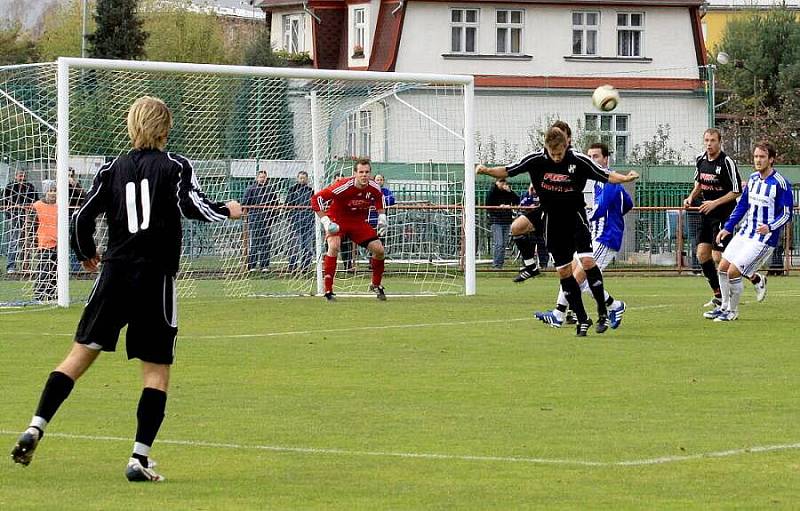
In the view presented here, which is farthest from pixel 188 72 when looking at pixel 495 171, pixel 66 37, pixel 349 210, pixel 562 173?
pixel 66 37

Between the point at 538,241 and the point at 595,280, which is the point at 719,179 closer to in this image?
the point at 595,280

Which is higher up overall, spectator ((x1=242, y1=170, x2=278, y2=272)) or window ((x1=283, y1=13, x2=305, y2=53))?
window ((x1=283, y1=13, x2=305, y2=53))

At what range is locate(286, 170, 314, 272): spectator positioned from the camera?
2491 centimetres

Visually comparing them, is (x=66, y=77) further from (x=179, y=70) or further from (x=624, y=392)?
(x=624, y=392)

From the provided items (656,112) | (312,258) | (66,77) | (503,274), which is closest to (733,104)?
(656,112)

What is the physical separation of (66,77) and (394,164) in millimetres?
11033

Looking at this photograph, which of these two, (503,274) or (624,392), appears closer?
(624,392)

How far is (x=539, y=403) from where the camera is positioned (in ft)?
36.2

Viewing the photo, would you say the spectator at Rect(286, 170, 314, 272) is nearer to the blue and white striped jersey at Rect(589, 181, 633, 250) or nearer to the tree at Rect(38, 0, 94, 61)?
the blue and white striped jersey at Rect(589, 181, 633, 250)

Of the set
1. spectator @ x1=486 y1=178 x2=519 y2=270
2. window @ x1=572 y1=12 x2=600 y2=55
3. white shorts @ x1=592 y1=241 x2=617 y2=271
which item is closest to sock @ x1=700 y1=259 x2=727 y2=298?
white shorts @ x1=592 y1=241 x2=617 y2=271

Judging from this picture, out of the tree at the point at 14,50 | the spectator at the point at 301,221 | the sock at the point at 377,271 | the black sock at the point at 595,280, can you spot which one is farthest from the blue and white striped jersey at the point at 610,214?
the tree at the point at 14,50

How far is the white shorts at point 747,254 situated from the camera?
1784 centimetres

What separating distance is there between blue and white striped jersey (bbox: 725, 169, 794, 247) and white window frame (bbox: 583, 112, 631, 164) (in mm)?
25674

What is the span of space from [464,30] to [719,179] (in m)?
34.1
